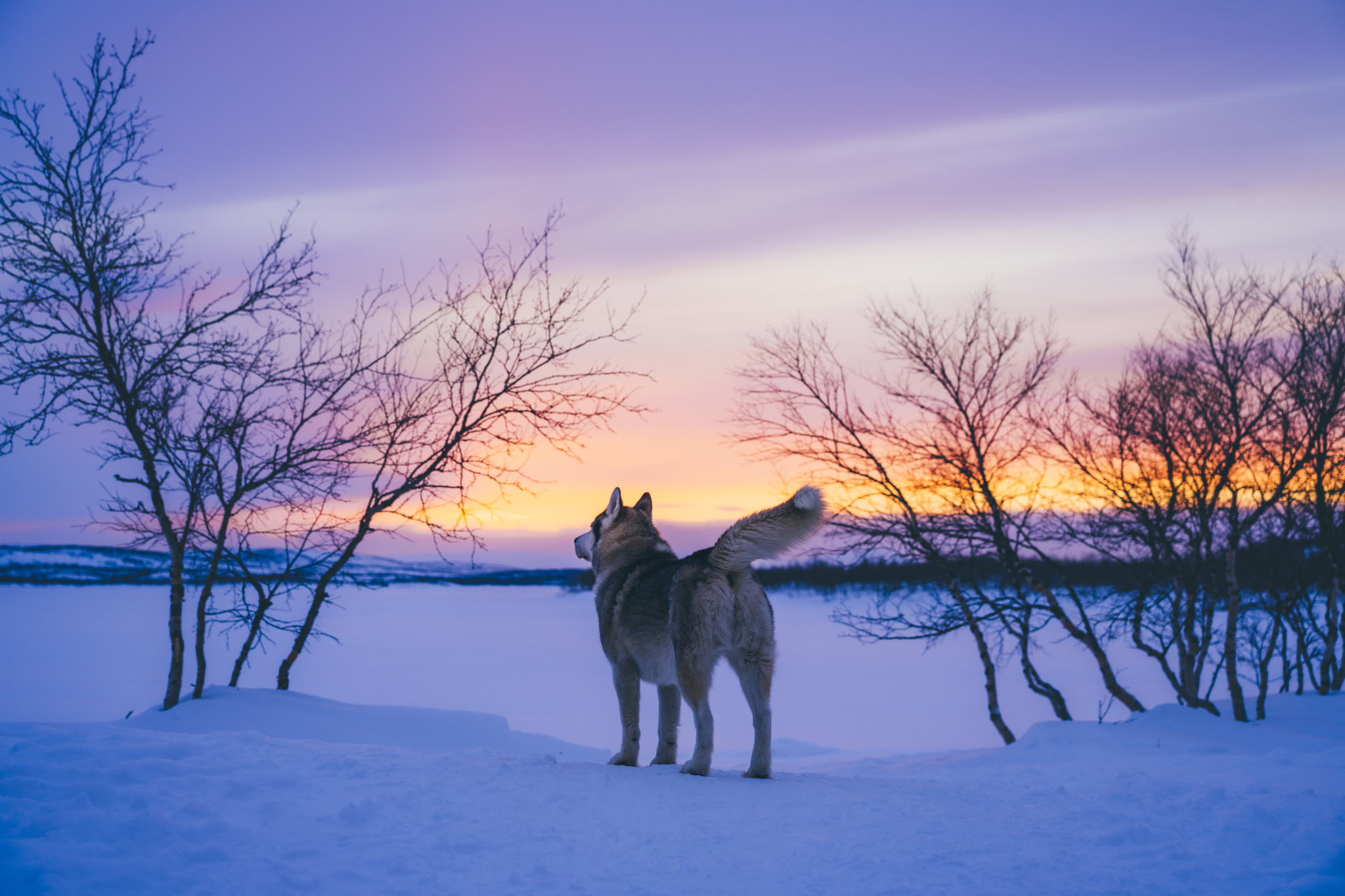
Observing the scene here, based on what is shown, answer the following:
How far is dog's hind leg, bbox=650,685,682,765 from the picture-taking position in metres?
7.09

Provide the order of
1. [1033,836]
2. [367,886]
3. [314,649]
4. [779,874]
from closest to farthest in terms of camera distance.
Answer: [367,886], [779,874], [1033,836], [314,649]

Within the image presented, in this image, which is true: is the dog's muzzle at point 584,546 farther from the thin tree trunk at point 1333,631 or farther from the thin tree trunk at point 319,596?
the thin tree trunk at point 1333,631

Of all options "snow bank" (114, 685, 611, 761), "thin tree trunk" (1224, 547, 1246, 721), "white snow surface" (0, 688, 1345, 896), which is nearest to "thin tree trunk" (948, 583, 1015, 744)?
"thin tree trunk" (1224, 547, 1246, 721)

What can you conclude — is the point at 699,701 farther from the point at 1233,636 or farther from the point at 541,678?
the point at 541,678

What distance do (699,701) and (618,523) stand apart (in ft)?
7.46

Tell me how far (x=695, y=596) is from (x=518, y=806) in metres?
2.00

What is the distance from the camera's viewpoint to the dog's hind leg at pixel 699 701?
6211 mm

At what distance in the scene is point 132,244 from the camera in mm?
8797

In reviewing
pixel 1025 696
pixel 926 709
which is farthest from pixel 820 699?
pixel 1025 696

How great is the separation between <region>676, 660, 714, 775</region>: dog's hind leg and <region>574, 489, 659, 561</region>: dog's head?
6.17 feet

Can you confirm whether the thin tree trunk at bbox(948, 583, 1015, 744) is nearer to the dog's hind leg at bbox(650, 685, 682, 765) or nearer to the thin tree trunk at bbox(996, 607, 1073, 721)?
the thin tree trunk at bbox(996, 607, 1073, 721)

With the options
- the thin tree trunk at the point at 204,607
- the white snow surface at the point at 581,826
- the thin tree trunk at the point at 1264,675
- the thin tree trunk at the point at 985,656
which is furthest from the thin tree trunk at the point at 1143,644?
the thin tree trunk at the point at 204,607

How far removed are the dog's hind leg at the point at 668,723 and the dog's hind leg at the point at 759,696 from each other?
935 millimetres

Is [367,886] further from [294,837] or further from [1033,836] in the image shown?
[1033,836]
